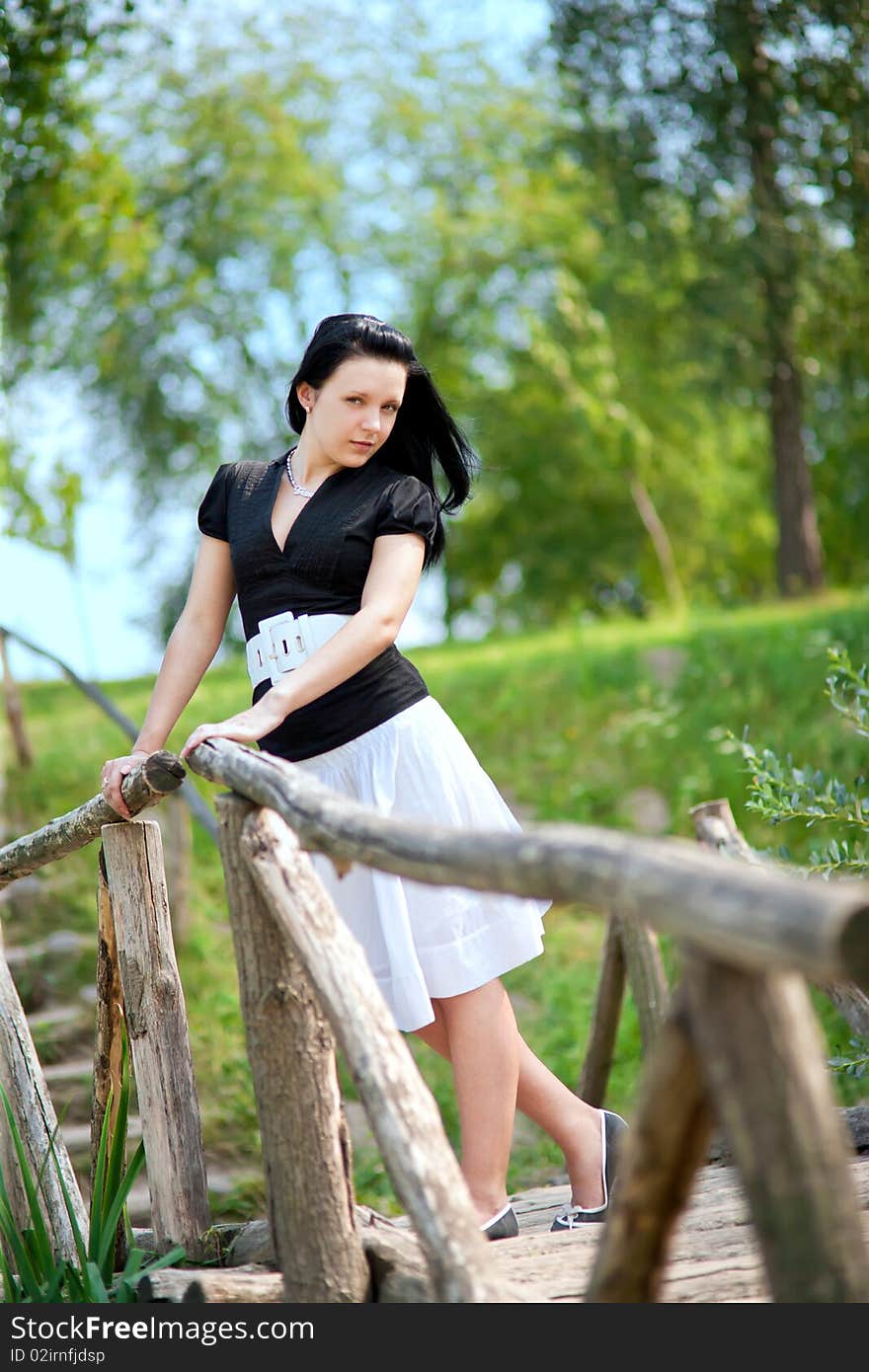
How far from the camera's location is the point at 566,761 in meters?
8.92

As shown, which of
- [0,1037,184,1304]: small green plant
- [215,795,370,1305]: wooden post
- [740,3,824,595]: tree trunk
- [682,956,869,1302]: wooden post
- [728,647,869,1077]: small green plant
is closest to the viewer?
[682,956,869,1302]: wooden post

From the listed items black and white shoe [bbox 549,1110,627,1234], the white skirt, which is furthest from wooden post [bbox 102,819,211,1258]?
black and white shoe [bbox 549,1110,627,1234]

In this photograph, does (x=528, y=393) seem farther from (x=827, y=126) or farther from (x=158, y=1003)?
(x=158, y=1003)

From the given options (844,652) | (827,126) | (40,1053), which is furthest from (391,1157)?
(827,126)

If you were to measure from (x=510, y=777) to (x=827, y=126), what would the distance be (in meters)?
5.20

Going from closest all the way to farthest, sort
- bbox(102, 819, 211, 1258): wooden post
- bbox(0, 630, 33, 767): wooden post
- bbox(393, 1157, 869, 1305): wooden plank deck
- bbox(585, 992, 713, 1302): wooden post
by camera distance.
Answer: bbox(585, 992, 713, 1302): wooden post → bbox(393, 1157, 869, 1305): wooden plank deck → bbox(102, 819, 211, 1258): wooden post → bbox(0, 630, 33, 767): wooden post

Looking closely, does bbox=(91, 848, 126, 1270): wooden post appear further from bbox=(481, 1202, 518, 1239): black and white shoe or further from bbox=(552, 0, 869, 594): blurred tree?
bbox=(552, 0, 869, 594): blurred tree

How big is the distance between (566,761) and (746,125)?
539 cm

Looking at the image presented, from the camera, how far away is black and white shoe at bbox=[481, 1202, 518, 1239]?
106 inches

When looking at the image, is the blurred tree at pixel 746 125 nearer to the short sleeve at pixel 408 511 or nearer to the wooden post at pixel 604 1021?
the wooden post at pixel 604 1021

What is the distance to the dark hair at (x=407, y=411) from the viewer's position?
9.03 ft

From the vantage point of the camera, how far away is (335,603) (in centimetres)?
273

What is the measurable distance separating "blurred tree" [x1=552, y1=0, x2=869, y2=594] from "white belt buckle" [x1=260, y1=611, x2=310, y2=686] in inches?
292

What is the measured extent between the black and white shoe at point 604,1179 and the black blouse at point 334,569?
0.99 meters
